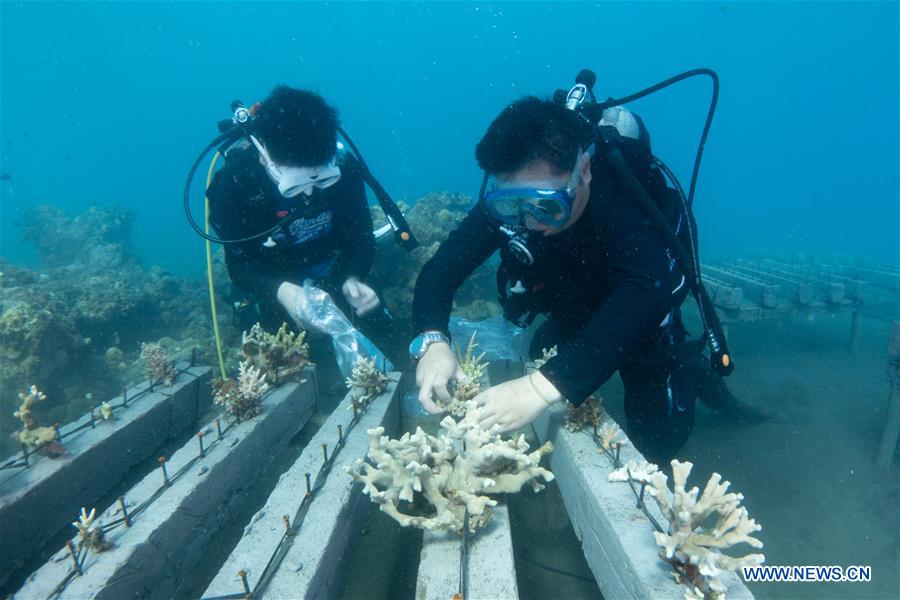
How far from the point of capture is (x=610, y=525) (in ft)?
7.81

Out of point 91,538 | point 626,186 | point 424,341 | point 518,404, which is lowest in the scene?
point 91,538

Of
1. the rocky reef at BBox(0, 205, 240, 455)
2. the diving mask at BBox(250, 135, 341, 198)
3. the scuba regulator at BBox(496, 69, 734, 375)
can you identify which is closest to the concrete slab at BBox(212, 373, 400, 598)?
the scuba regulator at BBox(496, 69, 734, 375)

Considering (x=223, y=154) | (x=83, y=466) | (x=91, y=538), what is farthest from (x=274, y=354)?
(x=223, y=154)

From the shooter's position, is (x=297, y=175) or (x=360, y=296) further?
(x=360, y=296)

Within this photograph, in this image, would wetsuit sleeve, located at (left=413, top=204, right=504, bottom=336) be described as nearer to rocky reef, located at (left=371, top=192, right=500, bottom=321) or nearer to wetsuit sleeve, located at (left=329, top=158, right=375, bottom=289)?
wetsuit sleeve, located at (left=329, top=158, right=375, bottom=289)

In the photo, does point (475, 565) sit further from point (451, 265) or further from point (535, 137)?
point (535, 137)

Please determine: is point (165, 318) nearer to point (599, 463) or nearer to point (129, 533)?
point (129, 533)

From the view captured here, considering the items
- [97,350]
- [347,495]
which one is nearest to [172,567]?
[347,495]

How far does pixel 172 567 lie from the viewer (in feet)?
9.49

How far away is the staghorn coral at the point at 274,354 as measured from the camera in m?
4.66

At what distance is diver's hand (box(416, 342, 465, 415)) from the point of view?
3.08 meters

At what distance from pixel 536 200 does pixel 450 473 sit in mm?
1866

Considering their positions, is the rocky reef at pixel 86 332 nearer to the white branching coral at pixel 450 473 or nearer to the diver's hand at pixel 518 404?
the white branching coral at pixel 450 473

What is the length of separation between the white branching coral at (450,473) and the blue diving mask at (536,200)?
1395mm
